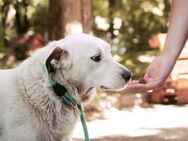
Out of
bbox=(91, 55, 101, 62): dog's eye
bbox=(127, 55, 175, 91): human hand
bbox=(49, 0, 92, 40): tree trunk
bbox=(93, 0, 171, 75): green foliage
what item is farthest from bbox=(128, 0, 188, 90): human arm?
bbox=(93, 0, 171, 75): green foliage

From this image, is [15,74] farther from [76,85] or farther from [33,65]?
[76,85]

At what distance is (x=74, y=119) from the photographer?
3473mm

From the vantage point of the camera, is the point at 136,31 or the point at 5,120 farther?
the point at 136,31

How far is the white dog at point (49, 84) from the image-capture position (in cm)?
328

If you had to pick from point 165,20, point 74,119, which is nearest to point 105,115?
point 74,119

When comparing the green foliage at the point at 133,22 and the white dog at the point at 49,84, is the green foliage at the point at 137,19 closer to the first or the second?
the green foliage at the point at 133,22

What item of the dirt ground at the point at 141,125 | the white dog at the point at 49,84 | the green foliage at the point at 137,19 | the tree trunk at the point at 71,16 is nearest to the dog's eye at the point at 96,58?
the white dog at the point at 49,84

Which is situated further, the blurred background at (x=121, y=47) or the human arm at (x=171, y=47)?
the blurred background at (x=121, y=47)

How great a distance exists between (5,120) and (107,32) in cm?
1349

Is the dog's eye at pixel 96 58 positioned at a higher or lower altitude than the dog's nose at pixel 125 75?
higher

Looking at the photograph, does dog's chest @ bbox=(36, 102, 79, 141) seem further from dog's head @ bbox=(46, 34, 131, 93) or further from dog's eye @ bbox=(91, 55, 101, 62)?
dog's eye @ bbox=(91, 55, 101, 62)

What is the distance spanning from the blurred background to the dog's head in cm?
348

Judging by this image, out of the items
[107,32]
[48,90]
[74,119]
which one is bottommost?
[107,32]

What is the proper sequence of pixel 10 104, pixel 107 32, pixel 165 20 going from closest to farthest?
pixel 10 104, pixel 165 20, pixel 107 32
